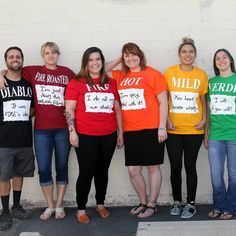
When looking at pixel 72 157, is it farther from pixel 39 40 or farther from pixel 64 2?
pixel 64 2

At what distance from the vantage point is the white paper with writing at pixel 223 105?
4.44m

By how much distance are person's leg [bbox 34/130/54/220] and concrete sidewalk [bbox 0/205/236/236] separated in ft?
0.69

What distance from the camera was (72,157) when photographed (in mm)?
5273

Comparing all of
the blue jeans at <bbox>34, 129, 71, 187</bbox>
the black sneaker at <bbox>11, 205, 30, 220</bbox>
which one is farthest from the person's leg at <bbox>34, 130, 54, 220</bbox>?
the black sneaker at <bbox>11, 205, 30, 220</bbox>

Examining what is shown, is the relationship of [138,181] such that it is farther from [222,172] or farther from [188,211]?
[222,172]

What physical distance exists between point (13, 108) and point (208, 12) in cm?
266

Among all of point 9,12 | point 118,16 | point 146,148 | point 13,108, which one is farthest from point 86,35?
point 146,148

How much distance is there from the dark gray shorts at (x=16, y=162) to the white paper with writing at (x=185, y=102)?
176 centimetres

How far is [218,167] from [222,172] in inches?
3.1

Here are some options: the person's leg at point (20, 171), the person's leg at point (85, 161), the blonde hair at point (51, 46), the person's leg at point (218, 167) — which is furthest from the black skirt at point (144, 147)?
the blonde hair at point (51, 46)

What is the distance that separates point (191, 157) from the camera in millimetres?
4621

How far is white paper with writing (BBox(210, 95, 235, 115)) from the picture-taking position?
14.6 feet

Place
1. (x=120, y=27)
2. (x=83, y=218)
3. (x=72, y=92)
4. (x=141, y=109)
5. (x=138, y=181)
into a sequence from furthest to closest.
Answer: (x=120, y=27) < (x=138, y=181) < (x=83, y=218) < (x=141, y=109) < (x=72, y=92)

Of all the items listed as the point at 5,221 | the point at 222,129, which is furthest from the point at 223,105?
the point at 5,221
